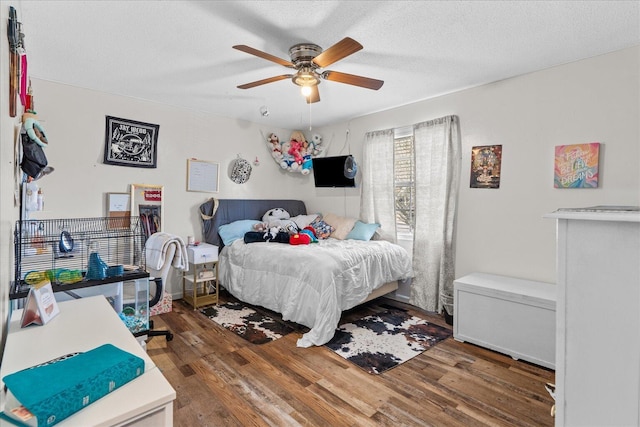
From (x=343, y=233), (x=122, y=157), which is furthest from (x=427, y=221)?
(x=122, y=157)

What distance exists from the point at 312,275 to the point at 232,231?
5.40ft

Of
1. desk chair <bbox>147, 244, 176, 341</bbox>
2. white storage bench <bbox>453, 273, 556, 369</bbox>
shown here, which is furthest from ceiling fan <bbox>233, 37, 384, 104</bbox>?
white storage bench <bbox>453, 273, 556, 369</bbox>

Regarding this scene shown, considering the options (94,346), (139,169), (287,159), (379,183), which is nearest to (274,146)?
(287,159)

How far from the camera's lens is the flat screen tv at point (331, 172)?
13.6ft

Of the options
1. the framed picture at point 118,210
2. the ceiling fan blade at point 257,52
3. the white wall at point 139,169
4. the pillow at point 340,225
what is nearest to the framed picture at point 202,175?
the white wall at point 139,169

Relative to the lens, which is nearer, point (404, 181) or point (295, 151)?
point (404, 181)

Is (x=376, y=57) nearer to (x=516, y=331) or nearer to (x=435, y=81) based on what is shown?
(x=435, y=81)

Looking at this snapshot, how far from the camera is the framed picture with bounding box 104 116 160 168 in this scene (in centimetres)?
332

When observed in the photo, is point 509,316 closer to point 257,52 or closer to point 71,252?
point 257,52

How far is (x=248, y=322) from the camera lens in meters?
3.15

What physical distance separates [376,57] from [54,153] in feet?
10.4

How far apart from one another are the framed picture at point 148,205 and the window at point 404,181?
9.47 feet

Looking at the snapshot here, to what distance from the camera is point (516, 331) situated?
2477 mm

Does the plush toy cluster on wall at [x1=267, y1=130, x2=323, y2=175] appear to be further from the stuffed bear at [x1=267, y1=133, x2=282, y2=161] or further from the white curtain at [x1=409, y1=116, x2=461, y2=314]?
the white curtain at [x1=409, y1=116, x2=461, y2=314]
